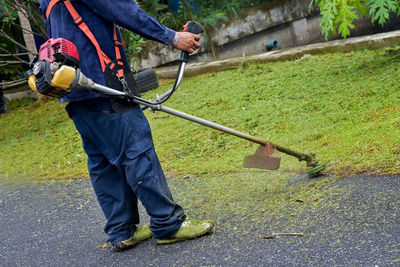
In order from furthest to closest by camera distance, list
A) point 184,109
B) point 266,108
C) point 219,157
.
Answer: point 184,109, point 266,108, point 219,157

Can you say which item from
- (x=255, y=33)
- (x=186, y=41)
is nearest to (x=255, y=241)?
(x=186, y=41)

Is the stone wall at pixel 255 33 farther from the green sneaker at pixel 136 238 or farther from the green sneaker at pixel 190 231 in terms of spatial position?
the green sneaker at pixel 190 231

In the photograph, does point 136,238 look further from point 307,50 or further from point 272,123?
point 307,50

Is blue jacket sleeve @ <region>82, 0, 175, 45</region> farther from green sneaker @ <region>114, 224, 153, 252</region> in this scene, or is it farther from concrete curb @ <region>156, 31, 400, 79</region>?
concrete curb @ <region>156, 31, 400, 79</region>

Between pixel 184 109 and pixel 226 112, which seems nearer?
pixel 226 112

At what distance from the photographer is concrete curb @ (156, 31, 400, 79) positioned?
7.46 metres

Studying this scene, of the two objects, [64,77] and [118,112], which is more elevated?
[64,77]

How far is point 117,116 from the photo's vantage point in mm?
3141

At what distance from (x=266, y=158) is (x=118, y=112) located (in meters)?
1.26

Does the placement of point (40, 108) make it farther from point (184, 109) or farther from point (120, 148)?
point (120, 148)

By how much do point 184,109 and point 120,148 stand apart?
4.21 m

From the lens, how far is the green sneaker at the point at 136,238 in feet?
11.1

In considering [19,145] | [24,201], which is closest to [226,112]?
[24,201]

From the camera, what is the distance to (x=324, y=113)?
5504mm
